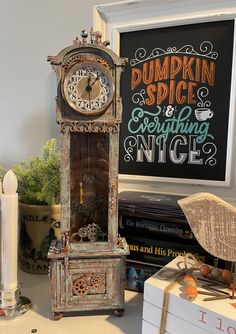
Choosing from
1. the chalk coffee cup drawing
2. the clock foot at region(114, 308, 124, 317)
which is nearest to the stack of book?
the clock foot at region(114, 308, 124, 317)

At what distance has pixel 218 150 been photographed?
0.81m

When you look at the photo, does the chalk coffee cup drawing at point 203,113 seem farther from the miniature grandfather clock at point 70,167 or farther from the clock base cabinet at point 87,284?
the clock base cabinet at point 87,284

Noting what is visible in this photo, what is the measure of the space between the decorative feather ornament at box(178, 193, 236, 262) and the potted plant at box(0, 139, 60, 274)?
0.39 meters

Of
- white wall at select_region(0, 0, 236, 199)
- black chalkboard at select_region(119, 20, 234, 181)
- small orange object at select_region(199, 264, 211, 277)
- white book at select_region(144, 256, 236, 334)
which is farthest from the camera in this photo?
white wall at select_region(0, 0, 236, 199)

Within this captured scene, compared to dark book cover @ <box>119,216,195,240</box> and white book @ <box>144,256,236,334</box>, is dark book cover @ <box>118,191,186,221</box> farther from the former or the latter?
white book @ <box>144,256,236,334</box>

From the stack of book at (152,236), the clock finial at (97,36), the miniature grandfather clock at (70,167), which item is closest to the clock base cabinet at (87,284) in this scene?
the miniature grandfather clock at (70,167)

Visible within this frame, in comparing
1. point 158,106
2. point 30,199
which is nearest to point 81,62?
point 158,106

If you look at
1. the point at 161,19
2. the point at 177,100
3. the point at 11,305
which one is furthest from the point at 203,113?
the point at 11,305

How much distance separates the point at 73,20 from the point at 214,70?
1.42 feet

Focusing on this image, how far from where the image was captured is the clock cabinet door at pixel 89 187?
688mm

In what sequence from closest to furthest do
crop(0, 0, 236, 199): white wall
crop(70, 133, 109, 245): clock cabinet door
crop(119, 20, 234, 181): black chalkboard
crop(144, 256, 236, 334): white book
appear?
1. crop(144, 256, 236, 334): white book
2. crop(70, 133, 109, 245): clock cabinet door
3. crop(119, 20, 234, 181): black chalkboard
4. crop(0, 0, 236, 199): white wall

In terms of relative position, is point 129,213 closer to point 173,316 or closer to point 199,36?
point 173,316

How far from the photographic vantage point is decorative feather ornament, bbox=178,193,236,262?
0.52 m

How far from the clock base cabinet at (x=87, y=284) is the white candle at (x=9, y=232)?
0.09m
